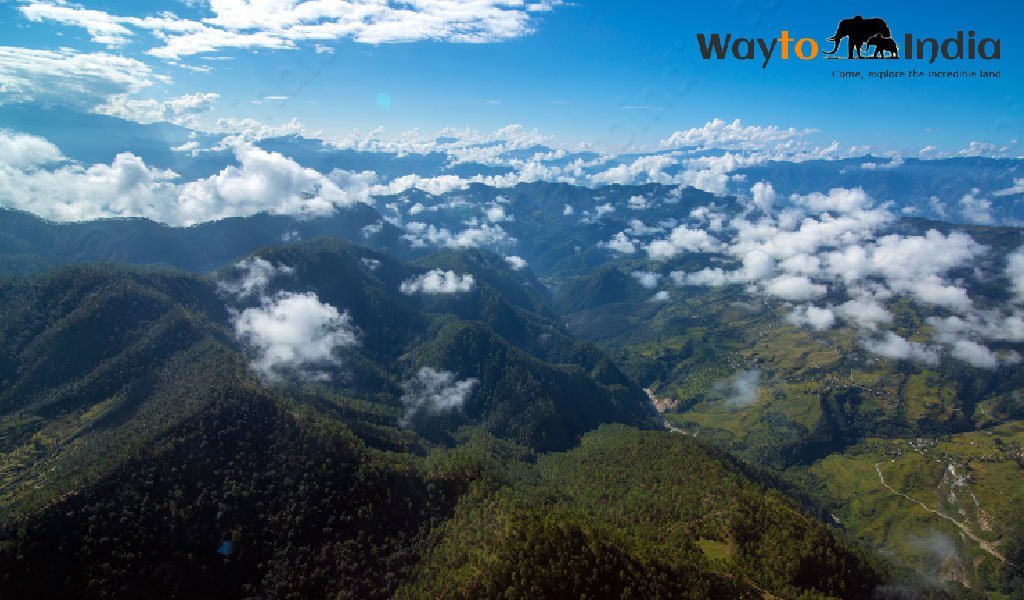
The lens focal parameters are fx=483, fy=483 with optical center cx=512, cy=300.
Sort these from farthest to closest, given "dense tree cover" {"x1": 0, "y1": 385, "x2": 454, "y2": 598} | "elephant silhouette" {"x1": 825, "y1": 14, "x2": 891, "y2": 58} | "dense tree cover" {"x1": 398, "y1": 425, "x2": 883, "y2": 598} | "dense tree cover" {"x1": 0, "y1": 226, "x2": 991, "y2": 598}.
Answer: "dense tree cover" {"x1": 0, "y1": 385, "x2": 454, "y2": 598}
"dense tree cover" {"x1": 0, "y1": 226, "x2": 991, "y2": 598}
"dense tree cover" {"x1": 398, "y1": 425, "x2": 883, "y2": 598}
"elephant silhouette" {"x1": 825, "y1": 14, "x2": 891, "y2": 58}

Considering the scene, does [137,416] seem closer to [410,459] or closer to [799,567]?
[410,459]

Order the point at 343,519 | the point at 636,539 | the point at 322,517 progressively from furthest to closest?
the point at 322,517 → the point at 343,519 → the point at 636,539

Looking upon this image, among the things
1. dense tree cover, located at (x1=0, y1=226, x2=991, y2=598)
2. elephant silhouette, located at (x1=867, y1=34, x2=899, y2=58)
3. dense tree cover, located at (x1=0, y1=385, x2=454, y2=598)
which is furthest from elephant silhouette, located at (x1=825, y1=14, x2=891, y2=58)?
dense tree cover, located at (x1=0, y1=385, x2=454, y2=598)

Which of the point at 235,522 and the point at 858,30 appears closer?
the point at 858,30

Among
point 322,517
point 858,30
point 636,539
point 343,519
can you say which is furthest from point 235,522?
point 858,30

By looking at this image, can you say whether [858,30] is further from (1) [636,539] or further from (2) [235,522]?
(2) [235,522]

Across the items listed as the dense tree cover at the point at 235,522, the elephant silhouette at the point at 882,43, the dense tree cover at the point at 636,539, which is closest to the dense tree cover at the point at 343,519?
the dense tree cover at the point at 235,522

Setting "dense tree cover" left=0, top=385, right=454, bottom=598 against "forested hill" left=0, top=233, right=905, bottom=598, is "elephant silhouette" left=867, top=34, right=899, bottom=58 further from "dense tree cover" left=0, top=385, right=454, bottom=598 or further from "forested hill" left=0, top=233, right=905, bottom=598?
"dense tree cover" left=0, top=385, right=454, bottom=598

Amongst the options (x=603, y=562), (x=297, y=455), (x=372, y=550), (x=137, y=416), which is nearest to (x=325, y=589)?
(x=372, y=550)
